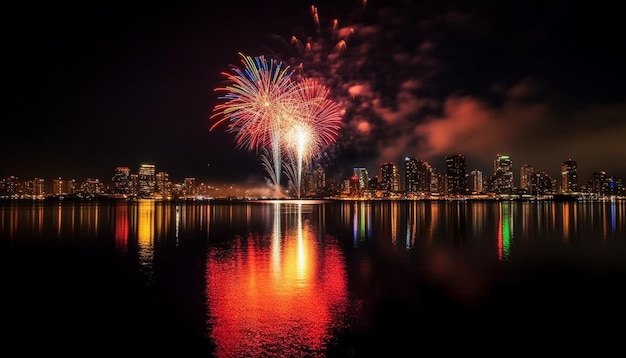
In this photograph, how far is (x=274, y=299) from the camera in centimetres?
1484

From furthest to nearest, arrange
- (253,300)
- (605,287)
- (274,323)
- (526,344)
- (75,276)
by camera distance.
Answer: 1. (75,276)
2. (605,287)
3. (253,300)
4. (274,323)
5. (526,344)

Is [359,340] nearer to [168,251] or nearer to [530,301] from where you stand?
[530,301]

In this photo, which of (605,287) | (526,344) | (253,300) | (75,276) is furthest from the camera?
(75,276)

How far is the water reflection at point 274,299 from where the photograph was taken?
10.8 m

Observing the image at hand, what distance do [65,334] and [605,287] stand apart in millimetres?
19641

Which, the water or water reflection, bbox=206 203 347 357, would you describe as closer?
water reflection, bbox=206 203 347 357

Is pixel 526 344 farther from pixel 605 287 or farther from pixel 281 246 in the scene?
pixel 281 246

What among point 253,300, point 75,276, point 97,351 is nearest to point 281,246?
point 75,276

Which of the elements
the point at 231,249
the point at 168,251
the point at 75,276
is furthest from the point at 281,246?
the point at 75,276

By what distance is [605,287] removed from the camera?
1823 centimetres

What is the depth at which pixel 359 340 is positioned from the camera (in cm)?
1120

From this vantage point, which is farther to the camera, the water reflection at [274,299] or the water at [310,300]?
the water at [310,300]

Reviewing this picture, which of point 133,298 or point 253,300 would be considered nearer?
point 253,300

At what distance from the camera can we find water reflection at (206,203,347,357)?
426 inches
